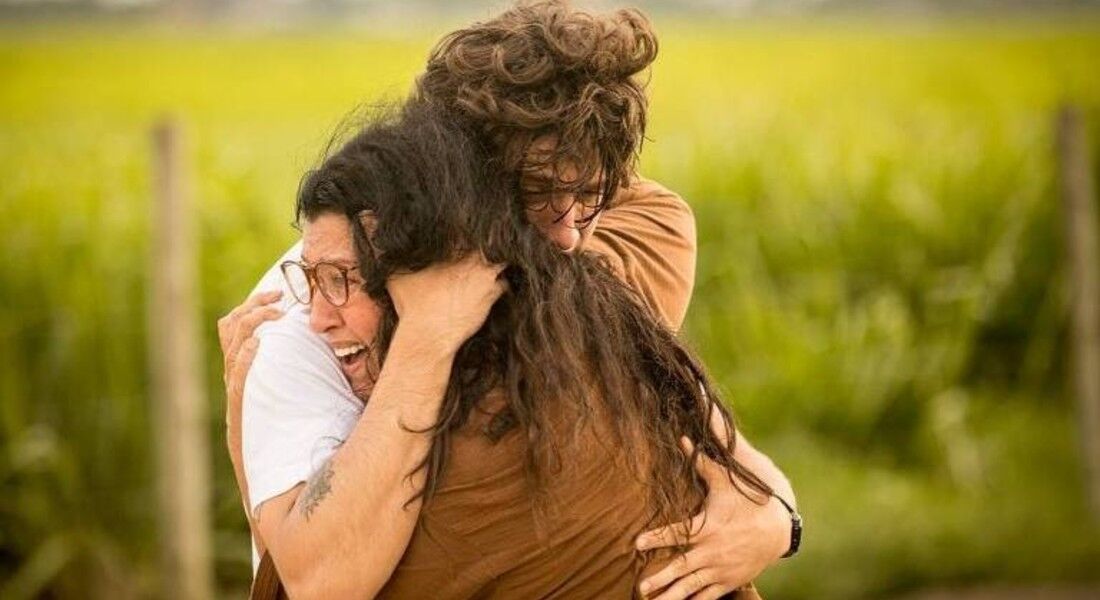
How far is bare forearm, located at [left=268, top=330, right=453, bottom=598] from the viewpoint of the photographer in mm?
2213

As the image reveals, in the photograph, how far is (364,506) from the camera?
7.26 ft

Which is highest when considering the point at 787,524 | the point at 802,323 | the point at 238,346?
the point at 802,323

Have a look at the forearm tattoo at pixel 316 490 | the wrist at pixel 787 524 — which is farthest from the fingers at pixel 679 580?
the forearm tattoo at pixel 316 490

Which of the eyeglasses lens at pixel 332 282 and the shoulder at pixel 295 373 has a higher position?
the eyeglasses lens at pixel 332 282

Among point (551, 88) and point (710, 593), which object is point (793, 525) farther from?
point (551, 88)

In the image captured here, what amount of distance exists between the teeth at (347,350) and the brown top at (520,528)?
222 millimetres

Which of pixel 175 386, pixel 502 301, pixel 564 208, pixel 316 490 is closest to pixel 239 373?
pixel 316 490

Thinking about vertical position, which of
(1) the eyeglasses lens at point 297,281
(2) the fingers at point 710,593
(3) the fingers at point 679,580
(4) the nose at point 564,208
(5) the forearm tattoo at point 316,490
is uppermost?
(4) the nose at point 564,208

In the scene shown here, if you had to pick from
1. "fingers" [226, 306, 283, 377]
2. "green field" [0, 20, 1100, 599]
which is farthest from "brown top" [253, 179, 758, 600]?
"green field" [0, 20, 1100, 599]

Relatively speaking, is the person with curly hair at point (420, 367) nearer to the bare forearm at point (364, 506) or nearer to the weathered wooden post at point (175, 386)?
the bare forearm at point (364, 506)

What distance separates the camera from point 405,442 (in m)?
2.22

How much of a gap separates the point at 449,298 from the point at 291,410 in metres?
0.27

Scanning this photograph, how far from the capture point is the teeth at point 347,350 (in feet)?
7.80

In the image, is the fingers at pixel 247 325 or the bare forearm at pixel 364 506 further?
the fingers at pixel 247 325
